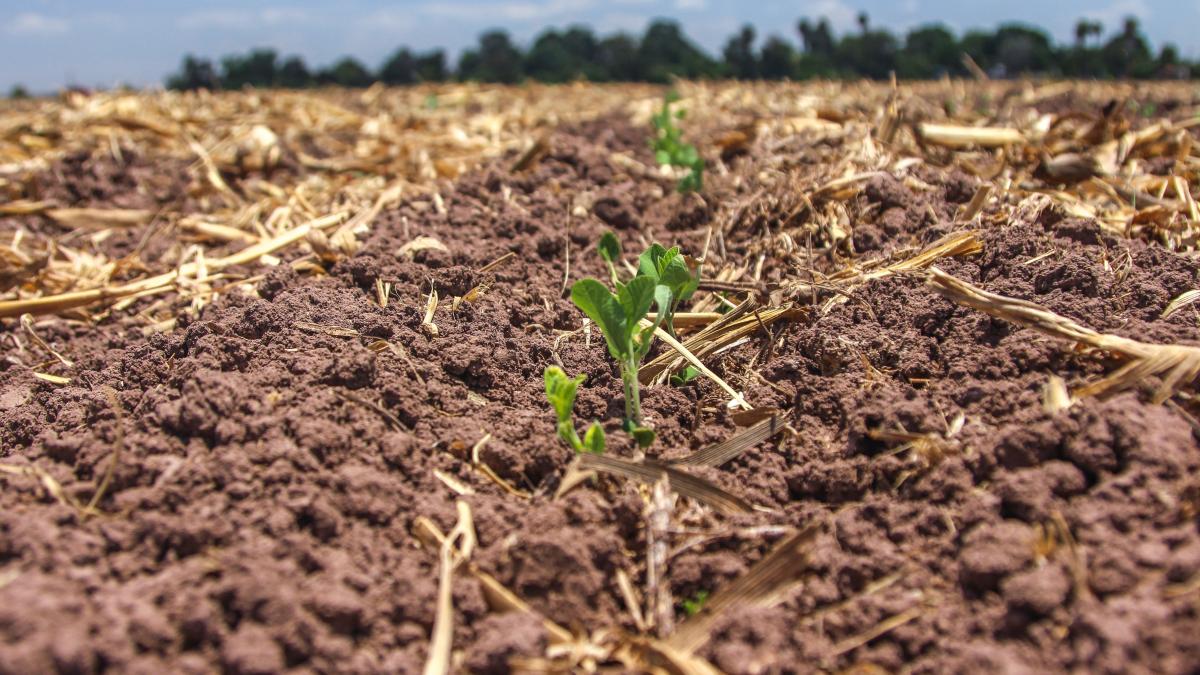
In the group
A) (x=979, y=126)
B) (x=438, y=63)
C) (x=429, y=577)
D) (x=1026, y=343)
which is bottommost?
(x=429, y=577)

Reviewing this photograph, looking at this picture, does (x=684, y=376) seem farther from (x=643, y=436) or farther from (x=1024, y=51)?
(x=1024, y=51)

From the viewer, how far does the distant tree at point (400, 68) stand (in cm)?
1642

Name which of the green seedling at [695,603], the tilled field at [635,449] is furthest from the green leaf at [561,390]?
the green seedling at [695,603]

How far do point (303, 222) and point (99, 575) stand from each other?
2314 millimetres

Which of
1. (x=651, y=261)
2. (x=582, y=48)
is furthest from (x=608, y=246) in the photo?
(x=582, y=48)

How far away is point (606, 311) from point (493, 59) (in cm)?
1683

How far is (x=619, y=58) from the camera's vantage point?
17.1m

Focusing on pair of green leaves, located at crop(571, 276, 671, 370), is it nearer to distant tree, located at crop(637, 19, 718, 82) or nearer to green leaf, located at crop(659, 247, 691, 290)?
green leaf, located at crop(659, 247, 691, 290)

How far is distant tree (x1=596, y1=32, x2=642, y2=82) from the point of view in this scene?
54.6 ft

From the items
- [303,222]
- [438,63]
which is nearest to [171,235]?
[303,222]

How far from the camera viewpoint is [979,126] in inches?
171

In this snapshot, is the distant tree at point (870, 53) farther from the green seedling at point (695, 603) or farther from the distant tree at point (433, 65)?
the green seedling at point (695, 603)

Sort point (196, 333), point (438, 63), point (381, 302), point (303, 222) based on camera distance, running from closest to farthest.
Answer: point (196, 333)
point (381, 302)
point (303, 222)
point (438, 63)

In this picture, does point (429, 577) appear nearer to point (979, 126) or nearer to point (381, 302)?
point (381, 302)
